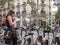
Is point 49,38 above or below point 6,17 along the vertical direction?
below

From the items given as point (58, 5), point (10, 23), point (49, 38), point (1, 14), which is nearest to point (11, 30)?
point (10, 23)

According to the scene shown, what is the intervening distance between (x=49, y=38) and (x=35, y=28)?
0.57ft

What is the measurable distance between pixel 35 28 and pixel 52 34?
0.18 m

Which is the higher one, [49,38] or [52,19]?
[52,19]

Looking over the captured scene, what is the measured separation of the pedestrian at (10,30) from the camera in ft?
6.07

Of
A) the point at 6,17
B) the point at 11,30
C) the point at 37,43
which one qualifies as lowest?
the point at 37,43

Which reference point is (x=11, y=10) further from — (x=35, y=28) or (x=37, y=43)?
(x=37, y=43)

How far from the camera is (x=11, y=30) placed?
73.2 inches

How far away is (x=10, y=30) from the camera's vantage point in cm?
187

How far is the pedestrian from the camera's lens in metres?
1.85

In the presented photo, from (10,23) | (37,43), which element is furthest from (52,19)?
(10,23)

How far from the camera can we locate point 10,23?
1.86 m

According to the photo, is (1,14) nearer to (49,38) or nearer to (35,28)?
(35,28)

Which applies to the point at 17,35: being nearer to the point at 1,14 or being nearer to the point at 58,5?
the point at 1,14
